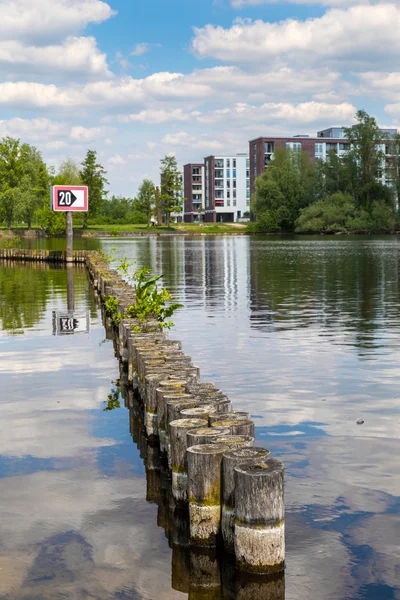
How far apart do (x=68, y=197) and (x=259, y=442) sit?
43.7 metres

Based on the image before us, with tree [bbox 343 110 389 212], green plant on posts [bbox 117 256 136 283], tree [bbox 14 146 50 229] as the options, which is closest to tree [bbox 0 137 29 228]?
tree [bbox 14 146 50 229]

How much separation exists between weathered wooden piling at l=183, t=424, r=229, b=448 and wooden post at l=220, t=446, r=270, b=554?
0.53 m

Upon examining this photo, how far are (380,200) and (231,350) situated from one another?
117m

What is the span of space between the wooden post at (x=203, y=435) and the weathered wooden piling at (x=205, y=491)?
211 millimetres

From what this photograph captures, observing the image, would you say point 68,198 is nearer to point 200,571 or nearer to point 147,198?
point 200,571

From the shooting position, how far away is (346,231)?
410 ft

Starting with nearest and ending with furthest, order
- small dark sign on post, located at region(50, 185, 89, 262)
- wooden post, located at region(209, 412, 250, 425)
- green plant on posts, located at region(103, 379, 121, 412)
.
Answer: wooden post, located at region(209, 412, 250, 425) → green plant on posts, located at region(103, 379, 121, 412) → small dark sign on post, located at region(50, 185, 89, 262)

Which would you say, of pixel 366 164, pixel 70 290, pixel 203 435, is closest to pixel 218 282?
pixel 70 290

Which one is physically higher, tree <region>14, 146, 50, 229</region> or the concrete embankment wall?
tree <region>14, 146, 50, 229</region>

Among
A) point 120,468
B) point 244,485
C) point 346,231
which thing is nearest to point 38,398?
point 120,468

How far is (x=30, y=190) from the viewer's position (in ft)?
457

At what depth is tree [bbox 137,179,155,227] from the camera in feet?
587

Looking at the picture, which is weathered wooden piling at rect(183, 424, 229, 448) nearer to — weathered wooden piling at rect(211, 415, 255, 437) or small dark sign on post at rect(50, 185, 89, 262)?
weathered wooden piling at rect(211, 415, 255, 437)

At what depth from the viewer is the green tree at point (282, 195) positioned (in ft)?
451
